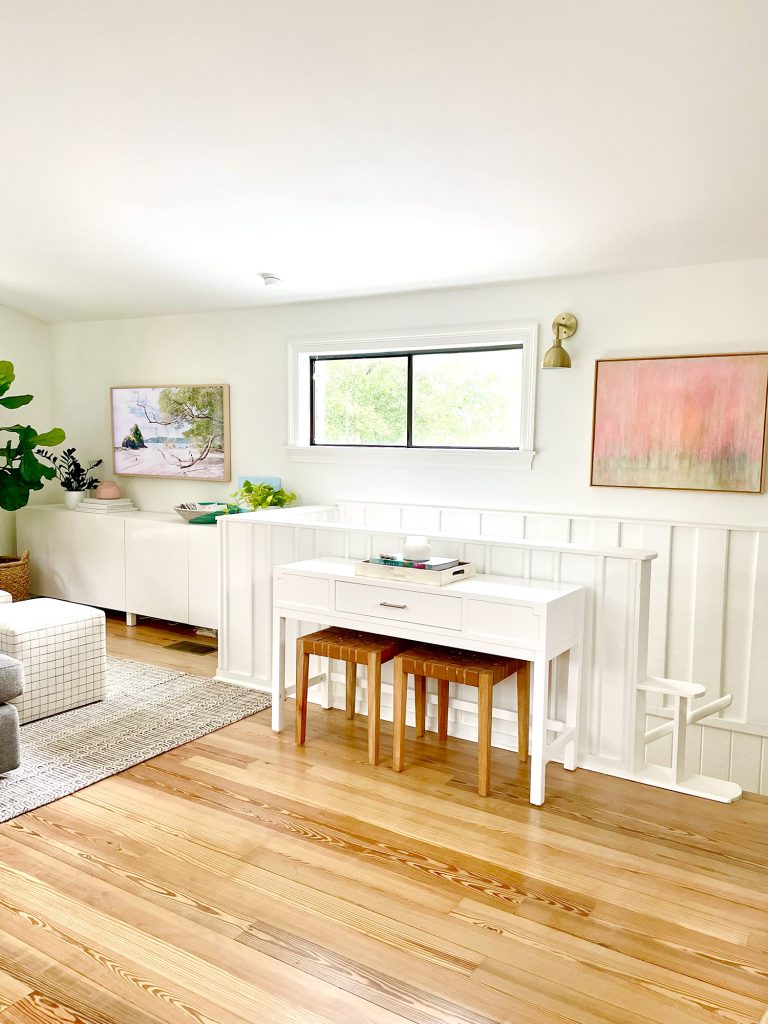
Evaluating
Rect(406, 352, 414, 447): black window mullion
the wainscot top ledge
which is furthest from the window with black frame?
the wainscot top ledge

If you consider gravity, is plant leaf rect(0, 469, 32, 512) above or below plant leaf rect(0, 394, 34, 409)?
below

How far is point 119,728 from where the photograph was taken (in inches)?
140

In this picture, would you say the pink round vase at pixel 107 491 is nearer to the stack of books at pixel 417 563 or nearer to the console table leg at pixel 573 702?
the stack of books at pixel 417 563

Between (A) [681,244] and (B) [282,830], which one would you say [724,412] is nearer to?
(A) [681,244]

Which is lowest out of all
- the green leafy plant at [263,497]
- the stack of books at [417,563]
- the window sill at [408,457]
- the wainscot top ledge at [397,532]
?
the stack of books at [417,563]

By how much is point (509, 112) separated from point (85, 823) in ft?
9.30

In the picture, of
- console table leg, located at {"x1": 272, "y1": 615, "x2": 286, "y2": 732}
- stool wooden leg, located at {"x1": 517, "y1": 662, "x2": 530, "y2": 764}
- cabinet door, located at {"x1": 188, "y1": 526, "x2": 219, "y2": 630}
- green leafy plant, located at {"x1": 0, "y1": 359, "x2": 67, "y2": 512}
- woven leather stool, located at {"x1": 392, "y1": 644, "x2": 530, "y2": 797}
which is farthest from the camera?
green leafy plant, located at {"x1": 0, "y1": 359, "x2": 67, "y2": 512}

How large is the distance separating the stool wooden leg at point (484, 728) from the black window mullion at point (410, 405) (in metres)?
2.20

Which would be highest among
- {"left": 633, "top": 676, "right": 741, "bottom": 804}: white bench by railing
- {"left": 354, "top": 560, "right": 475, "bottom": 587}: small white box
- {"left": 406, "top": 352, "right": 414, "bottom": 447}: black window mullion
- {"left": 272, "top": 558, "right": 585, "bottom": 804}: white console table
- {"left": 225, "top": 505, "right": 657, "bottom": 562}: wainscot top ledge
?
{"left": 406, "top": 352, "right": 414, "bottom": 447}: black window mullion

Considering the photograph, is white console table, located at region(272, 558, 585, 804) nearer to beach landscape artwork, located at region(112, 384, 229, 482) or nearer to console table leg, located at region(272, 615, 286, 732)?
console table leg, located at region(272, 615, 286, 732)

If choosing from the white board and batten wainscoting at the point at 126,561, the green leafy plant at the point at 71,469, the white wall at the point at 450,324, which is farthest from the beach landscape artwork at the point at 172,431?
the white board and batten wainscoting at the point at 126,561

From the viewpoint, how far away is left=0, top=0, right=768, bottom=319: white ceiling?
236 cm

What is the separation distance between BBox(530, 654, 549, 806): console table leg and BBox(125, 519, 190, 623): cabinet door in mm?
2922

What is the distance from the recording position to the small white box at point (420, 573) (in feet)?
9.98
